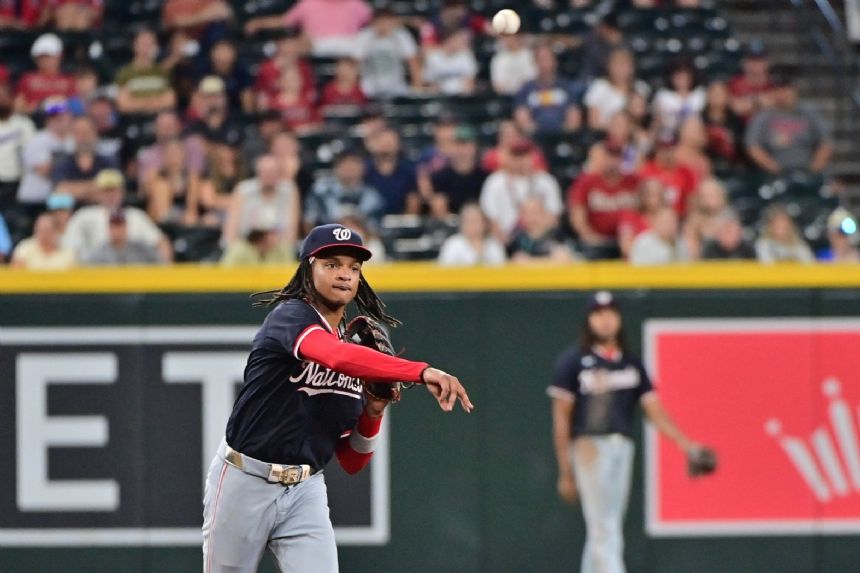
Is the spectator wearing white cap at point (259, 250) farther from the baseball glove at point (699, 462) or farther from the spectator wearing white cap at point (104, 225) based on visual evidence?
the baseball glove at point (699, 462)

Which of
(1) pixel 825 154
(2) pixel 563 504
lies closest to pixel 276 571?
(2) pixel 563 504

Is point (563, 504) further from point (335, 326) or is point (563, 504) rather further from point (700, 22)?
point (700, 22)

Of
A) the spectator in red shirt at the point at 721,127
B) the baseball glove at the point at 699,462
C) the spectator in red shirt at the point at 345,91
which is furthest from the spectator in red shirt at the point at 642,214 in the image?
the spectator in red shirt at the point at 345,91

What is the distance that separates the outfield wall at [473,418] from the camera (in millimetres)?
8516

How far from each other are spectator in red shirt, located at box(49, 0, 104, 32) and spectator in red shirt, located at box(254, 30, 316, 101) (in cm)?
177

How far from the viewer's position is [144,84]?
1210cm

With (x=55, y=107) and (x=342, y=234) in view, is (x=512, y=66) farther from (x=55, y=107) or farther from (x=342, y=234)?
(x=342, y=234)

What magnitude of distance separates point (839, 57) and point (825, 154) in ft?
7.57

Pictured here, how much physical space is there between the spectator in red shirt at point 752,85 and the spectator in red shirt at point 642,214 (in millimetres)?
1940

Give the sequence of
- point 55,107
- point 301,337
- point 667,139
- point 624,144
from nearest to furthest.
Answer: point 301,337 < point 55,107 < point 624,144 < point 667,139

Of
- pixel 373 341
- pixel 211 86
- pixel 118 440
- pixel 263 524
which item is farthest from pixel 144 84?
pixel 263 524

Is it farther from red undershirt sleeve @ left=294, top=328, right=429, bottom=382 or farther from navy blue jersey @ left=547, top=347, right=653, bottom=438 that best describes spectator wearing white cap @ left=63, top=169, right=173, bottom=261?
red undershirt sleeve @ left=294, top=328, right=429, bottom=382

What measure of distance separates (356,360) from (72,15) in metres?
9.40

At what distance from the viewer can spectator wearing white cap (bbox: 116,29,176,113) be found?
473 inches
